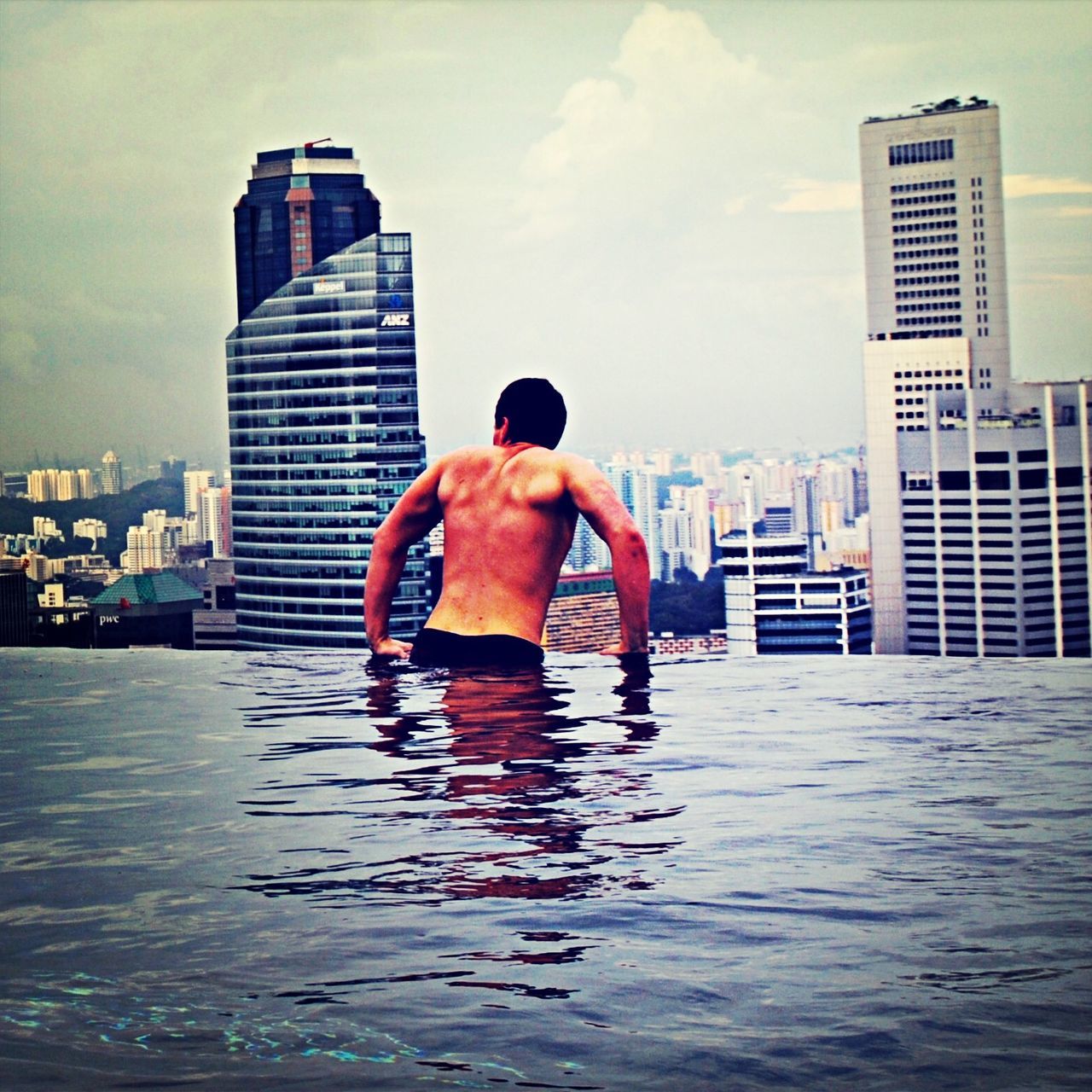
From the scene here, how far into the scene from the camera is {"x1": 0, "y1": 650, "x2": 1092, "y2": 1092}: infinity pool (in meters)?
2.42

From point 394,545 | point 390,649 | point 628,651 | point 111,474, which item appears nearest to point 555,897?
point 628,651

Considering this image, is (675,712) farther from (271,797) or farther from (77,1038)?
(77,1038)

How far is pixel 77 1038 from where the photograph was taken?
2.51 meters

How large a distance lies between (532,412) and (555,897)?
371 centimetres

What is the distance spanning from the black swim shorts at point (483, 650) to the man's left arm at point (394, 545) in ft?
1.02

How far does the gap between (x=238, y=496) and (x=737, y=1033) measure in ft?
240

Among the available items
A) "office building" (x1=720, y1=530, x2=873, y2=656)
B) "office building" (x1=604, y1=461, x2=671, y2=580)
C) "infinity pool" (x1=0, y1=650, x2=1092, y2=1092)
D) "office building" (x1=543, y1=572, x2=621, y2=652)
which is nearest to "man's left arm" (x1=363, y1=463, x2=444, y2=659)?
"infinity pool" (x1=0, y1=650, x2=1092, y2=1092)

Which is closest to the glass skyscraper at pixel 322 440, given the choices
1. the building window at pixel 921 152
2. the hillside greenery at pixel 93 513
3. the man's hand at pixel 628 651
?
the hillside greenery at pixel 93 513

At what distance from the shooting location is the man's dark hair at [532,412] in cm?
672

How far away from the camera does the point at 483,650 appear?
6.73 m

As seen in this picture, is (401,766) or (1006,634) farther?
(1006,634)

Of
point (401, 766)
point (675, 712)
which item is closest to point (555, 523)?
point (675, 712)

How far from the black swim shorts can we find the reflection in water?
0.48 feet

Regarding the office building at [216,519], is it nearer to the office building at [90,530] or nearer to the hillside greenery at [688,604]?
the office building at [90,530]
